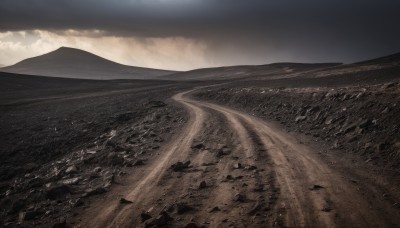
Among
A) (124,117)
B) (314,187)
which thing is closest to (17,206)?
(314,187)

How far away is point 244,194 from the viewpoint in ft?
29.3

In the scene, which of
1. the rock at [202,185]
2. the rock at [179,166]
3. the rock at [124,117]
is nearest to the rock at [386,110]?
the rock at [179,166]

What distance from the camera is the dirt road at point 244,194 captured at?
752 cm

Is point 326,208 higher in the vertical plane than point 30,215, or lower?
higher

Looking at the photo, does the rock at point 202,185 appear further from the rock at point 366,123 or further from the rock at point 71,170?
the rock at point 366,123

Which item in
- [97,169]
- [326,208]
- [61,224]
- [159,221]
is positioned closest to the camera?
[159,221]

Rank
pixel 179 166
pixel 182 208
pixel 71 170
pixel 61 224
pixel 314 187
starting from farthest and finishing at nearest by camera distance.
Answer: pixel 71 170, pixel 179 166, pixel 314 187, pixel 182 208, pixel 61 224

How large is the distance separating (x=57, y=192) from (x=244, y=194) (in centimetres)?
570

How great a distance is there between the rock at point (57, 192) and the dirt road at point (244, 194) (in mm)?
1533

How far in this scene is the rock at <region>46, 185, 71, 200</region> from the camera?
10181mm

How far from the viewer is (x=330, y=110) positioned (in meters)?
18.2

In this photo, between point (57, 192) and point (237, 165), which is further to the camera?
point (237, 165)

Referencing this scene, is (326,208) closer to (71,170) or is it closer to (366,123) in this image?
(366,123)

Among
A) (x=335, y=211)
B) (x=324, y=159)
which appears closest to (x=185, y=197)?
(x=335, y=211)
